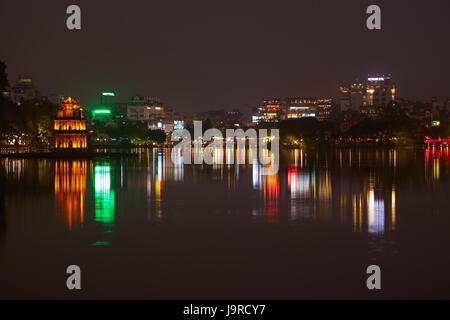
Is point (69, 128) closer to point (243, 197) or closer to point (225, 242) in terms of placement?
point (243, 197)

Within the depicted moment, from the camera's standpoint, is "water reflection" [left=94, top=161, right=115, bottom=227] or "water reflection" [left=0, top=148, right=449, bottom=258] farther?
"water reflection" [left=0, top=148, right=449, bottom=258]

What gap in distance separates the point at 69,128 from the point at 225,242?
69.3m

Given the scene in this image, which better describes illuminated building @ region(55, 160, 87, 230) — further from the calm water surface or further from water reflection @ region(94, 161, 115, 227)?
water reflection @ region(94, 161, 115, 227)

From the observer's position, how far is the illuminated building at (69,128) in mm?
81312

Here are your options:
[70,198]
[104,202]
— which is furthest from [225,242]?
[70,198]

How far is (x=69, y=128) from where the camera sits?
269ft

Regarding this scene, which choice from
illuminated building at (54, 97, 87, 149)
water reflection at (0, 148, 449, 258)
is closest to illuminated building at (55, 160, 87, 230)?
water reflection at (0, 148, 449, 258)

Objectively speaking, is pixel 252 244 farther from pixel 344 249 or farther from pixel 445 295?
pixel 445 295

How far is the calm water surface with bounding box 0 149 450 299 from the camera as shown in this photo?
12086mm

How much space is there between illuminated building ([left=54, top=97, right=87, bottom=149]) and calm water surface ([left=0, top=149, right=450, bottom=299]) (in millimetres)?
52576

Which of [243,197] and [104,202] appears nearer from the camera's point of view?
[104,202]

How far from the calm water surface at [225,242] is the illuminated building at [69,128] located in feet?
172
